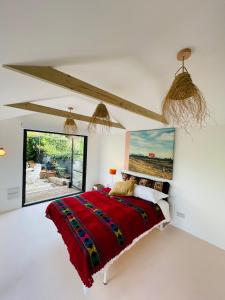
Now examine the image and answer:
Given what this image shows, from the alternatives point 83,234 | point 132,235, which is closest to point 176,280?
point 132,235

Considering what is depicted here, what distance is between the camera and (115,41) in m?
1.16

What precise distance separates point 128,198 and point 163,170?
101 centimetres

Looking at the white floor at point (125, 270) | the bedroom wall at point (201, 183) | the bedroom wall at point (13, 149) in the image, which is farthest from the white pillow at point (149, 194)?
the bedroom wall at point (13, 149)

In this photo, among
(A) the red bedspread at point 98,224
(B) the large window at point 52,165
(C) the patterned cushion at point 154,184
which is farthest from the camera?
(B) the large window at point 52,165

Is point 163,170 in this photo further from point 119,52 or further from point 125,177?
point 119,52

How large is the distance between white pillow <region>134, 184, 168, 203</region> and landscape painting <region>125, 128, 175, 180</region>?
47cm

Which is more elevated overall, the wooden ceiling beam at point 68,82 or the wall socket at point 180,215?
the wooden ceiling beam at point 68,82

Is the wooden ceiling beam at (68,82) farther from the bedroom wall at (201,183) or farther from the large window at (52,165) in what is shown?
the large window at (52,165)

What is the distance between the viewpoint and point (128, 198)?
300 cm

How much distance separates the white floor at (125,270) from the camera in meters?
1.65

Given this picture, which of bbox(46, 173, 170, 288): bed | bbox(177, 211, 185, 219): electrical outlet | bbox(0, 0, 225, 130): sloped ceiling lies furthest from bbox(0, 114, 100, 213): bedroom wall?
bbox(177, 211, 185, 219): electrical outlet

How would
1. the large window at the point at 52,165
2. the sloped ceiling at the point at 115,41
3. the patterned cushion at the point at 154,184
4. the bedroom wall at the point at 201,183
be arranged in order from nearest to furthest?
the sloped ceiling at the point at 115,41
the bedroom wall at the point at 201,183
the patterned cushion at the point at 154,184
the large window at the point at 52,165

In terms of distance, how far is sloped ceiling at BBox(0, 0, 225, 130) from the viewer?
2.60ft

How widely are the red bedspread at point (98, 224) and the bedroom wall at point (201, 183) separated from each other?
2.05 ft
